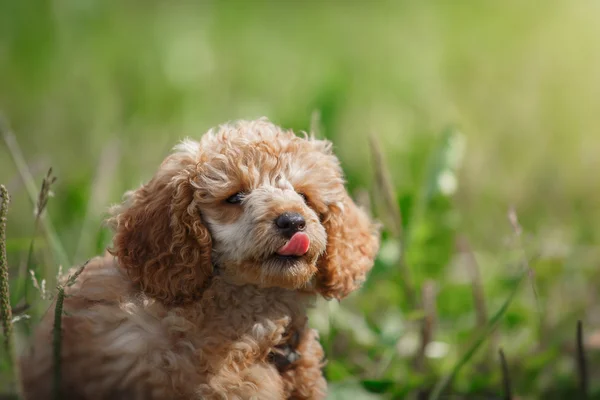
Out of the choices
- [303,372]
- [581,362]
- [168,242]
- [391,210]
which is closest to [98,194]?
[391,210]

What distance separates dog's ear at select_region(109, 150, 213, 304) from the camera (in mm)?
3293

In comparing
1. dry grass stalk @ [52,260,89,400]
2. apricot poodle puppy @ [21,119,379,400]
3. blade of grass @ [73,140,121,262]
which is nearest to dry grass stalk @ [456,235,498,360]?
apricot poodle puppy @ [21,119,379,400]

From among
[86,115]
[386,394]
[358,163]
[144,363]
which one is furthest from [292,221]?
[86,115]

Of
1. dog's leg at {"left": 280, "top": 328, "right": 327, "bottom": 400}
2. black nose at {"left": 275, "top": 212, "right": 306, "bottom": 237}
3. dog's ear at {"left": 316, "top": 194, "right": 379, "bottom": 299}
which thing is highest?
black nose at {"left": 275, "top": 212, "right": 306, "bottom": 237}

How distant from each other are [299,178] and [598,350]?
2.43 m

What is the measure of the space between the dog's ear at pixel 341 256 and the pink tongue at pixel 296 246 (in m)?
0.41

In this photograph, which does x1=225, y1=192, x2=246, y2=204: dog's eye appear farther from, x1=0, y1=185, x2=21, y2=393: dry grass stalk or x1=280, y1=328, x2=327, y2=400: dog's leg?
x1=0, y1=185, x2=21, y2=393: dry grass stalk

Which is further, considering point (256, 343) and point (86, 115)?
point (86, 115)

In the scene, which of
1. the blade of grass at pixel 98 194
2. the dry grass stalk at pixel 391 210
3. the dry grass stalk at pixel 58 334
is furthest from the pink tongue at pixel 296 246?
the blade of grass at pixel 98 194

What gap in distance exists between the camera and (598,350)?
491cm

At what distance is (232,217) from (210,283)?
0.93ft

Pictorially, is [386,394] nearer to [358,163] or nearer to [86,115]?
[358,163]

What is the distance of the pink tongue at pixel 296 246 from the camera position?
323 centimetres

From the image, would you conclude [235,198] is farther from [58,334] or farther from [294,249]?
[58,334]
